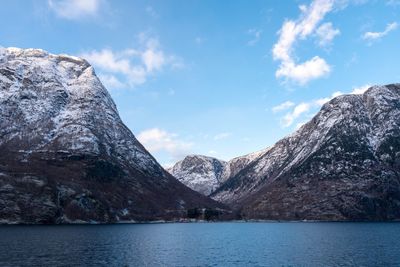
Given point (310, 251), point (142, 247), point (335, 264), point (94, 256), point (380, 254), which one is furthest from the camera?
point (142, 247)

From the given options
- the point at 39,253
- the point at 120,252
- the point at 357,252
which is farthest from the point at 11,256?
the point at 357,252

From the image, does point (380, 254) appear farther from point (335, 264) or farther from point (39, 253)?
point (39, 253)

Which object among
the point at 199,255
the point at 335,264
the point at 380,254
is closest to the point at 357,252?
the point at 380,254

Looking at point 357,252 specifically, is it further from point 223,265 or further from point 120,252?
point 120,252

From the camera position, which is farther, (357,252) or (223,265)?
(357,252)

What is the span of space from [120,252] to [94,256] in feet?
44.0

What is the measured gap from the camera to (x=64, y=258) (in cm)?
10494

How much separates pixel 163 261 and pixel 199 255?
16.7 metres

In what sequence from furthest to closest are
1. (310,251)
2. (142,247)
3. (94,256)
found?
(142,247)
(310,251)
(94,256)

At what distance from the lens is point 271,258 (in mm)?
113438

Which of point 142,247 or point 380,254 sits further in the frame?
point 142,247

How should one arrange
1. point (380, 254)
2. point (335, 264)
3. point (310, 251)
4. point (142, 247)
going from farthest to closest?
point (142, 247) → point (310, 251) → point (380, 254) → point (335, 264)

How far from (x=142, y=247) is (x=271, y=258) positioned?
47.1 meters

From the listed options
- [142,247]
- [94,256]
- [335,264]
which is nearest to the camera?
[335,264]
